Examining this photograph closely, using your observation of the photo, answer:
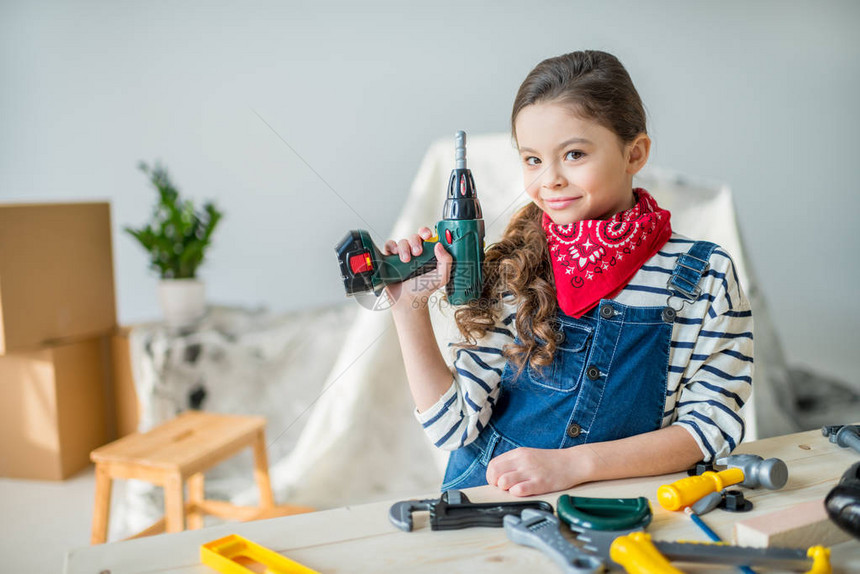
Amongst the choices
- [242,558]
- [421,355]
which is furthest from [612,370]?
[242,558]

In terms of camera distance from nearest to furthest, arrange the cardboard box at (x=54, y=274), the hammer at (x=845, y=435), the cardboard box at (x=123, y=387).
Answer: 1. the hammer at (x=845, y=435)
2. the cardboard box at (x=54, y=274)
3. the cardboard box at (x=123, y=387)

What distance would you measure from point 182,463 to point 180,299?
40.0 inches

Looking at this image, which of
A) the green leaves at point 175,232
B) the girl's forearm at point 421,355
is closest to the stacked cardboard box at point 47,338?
the green leaves at point 175,232

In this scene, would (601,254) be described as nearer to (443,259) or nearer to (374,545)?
(443,259)

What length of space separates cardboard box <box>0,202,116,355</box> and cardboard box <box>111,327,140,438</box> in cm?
8

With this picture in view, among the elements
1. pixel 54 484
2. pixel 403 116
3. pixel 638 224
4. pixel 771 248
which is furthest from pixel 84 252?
pixel 771 248

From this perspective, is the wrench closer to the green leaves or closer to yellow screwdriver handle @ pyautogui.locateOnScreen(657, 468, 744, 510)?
yellow screwdriver handle @ pyautogui.locateOnScreen(657, 468, 744, 510)

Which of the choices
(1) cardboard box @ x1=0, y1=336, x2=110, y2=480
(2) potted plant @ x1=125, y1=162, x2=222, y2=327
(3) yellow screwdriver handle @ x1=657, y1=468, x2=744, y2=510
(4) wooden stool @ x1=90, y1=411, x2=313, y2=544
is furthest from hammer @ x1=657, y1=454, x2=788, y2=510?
(1) cardboard box @ x1=0, y1=336, x2=110, y2=480

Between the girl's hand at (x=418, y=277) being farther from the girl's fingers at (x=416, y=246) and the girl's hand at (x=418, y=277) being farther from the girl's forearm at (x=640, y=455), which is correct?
the girl's forearm at (x=640, y=455)

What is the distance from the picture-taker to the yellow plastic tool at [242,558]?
2.35ft

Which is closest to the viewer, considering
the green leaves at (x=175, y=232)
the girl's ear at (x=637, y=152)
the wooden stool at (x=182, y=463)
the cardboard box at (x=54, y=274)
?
the girl's ear at (x=637, y=152)

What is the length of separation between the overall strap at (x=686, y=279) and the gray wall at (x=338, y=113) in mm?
1469

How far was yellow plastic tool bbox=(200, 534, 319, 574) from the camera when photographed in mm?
717

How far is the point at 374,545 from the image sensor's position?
2.52 feet
